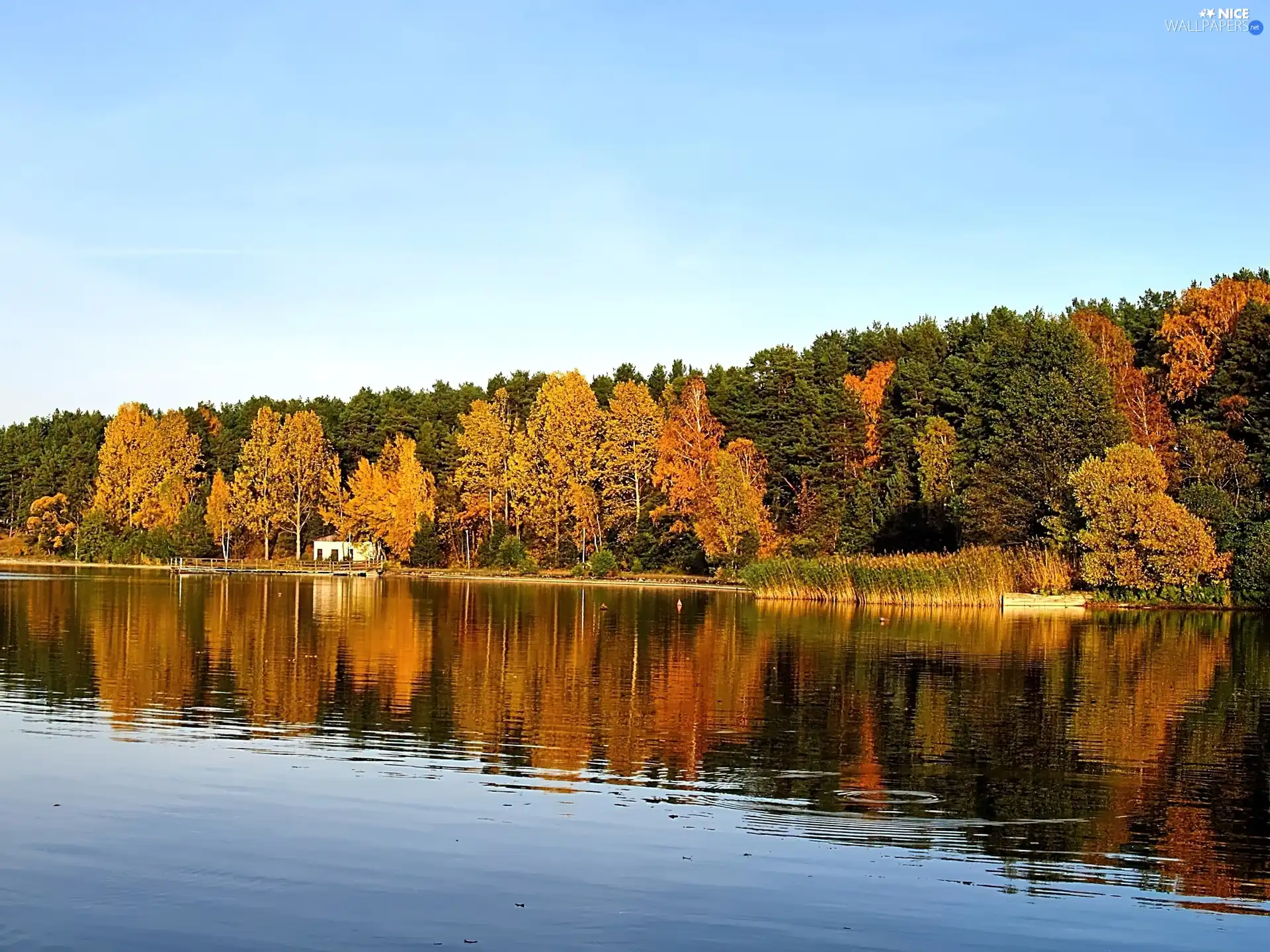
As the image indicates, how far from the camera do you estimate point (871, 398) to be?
94562 millimetres

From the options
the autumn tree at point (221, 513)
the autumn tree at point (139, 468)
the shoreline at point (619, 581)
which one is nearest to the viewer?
the shoreline at point (619, 581)

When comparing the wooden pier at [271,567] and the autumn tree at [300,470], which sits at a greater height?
the autumn tree at [300,470]

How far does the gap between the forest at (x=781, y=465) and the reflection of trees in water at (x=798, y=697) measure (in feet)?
39.2

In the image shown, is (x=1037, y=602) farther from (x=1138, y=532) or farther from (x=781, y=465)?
(x=781, y=465)

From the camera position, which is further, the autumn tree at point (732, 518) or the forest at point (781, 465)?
the autumn tree at point (732, 518)

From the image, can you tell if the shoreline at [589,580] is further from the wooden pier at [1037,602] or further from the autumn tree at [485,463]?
the wooden pier at [1037,602]

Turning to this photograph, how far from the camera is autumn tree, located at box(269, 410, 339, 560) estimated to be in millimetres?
109562

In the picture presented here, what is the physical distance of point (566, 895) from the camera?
11375 mm

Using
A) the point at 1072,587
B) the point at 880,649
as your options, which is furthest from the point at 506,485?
the point at 880,649

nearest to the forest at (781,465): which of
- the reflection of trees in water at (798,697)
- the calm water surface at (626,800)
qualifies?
the reflection of trees in water at (798,697)

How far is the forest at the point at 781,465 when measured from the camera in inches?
2383

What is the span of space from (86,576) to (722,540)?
142ft

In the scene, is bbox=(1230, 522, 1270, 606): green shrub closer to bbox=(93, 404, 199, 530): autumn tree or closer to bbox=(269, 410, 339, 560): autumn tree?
bbox=(269, 410, 339, 560): autumn tree

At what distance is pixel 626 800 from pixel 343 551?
95.8m
